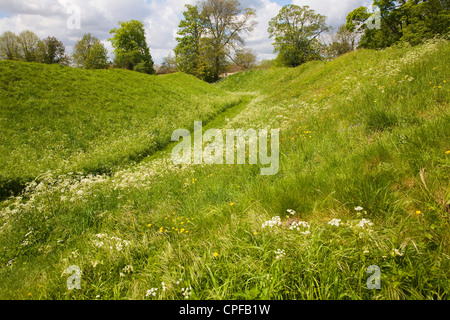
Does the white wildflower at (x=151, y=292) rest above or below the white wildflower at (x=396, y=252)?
below

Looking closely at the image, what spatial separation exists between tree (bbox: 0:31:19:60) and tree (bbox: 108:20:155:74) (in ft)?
43.0

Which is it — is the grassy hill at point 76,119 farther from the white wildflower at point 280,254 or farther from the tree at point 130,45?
the tree at point 130,45

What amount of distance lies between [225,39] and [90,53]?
23486 mm

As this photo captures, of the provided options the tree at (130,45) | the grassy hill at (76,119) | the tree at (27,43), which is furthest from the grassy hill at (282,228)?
the tree at (27,43)

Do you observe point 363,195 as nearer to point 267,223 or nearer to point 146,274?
point 267,223

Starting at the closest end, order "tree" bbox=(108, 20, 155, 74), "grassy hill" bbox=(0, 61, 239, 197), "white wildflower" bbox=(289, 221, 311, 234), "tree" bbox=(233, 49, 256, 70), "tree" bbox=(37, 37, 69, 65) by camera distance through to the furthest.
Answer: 1. "white wildflower" bbox=(289, 221, 311, 234)
2. "grassy hill" bbox=(0, 61, 239, 197)
3. "tree" bbox=(37, 37, 69, 65)
4. "tree" bbox=(108, 20, 155, 74)
5. "tree" bbox=(233, 49, 256, 70)

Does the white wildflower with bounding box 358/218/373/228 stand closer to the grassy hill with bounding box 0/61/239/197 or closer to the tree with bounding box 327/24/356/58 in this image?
the grassy hill with bounding box 0/61/239/197

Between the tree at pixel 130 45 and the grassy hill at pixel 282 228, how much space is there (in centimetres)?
3693

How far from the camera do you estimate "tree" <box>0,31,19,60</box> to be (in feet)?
109

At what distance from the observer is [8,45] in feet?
111

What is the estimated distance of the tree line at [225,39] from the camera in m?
24.9

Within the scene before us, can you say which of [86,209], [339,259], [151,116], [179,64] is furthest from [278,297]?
[179,64]

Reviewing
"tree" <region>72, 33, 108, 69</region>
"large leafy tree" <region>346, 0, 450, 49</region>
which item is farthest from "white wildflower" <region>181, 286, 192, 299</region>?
"tree" <region>72, 33, 108, 69</region>
